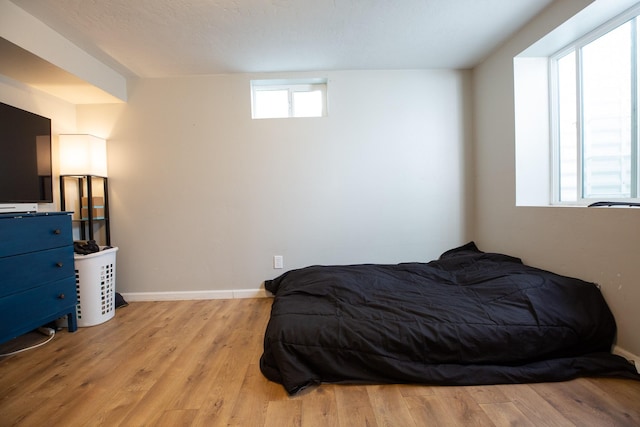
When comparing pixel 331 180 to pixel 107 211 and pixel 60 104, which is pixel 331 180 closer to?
pixel 107 211

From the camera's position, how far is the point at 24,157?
6.26 ft

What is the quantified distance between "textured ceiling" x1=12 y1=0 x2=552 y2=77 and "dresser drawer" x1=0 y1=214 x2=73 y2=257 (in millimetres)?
1294

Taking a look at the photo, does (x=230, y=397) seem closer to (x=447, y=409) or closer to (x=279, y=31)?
(x=447, y=409)

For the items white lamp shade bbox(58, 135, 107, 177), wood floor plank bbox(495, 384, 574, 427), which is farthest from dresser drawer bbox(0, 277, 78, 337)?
wood floor plank bbox(495, 384, 574, 427)

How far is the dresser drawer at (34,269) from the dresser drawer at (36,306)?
4cm

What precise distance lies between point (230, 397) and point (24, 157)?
213 centimetres

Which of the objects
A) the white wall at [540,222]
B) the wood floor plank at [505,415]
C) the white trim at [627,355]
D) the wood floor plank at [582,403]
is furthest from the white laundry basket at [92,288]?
the white trim at [627,355]

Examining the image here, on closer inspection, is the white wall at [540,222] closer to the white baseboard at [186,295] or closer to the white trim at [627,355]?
the white trim at [627,355]

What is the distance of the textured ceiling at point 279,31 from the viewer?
174 centimetres

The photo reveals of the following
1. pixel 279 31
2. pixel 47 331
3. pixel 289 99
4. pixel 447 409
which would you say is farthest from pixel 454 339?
pixel 47 331

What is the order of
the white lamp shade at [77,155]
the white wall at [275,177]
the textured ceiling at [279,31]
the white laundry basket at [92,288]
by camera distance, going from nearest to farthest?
the textured ceiling at [279,31]
the white laundry basket at [92,288]
the white lamp shade at [77,155]
the white wall at [275,177]

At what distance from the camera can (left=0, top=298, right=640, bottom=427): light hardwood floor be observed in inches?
45.4

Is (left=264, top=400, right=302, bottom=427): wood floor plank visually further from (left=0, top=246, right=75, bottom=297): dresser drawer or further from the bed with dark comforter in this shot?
(left=0, top=246, right=75, bottom=297): dresser drawer

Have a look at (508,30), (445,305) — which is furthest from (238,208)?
(508,30)
